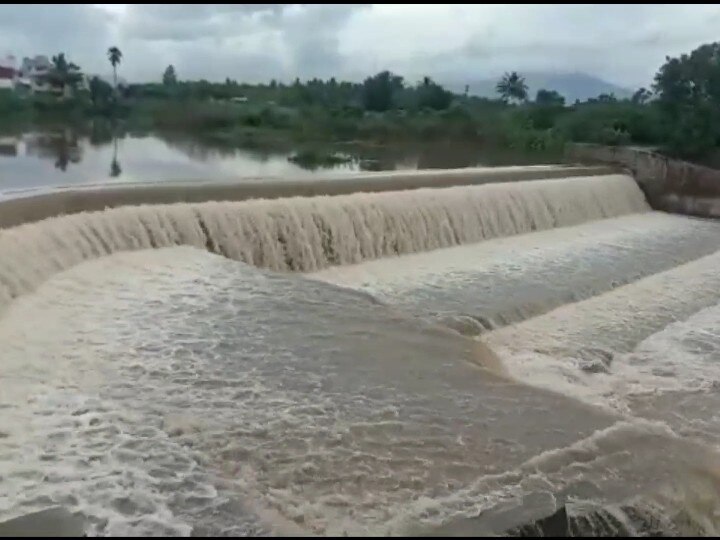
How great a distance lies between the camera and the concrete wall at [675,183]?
11.7 metres

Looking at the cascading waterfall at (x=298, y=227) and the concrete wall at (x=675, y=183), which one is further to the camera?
the concrete wall at (x=675, y=183)

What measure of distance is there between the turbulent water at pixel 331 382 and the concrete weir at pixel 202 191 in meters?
0.33

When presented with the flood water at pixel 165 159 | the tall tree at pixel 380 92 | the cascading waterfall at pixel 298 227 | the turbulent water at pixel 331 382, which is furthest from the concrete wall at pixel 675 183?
the tall tree at pixel 380 92

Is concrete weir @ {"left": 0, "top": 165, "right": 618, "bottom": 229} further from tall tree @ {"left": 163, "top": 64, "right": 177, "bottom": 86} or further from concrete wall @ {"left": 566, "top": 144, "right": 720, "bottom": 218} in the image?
tall tree @ {"left": 163, "top": 64, "right": 177, "bottom": 86}

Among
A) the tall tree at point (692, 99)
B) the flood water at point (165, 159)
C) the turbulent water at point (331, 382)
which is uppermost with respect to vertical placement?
the tall tree at point (692, 99)

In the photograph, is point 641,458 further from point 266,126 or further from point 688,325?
point 266,126

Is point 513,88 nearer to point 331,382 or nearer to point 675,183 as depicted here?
point 675,183

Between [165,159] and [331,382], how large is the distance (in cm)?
1327

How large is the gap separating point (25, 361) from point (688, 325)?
12.5ft

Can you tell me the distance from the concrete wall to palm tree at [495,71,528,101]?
22798 mm

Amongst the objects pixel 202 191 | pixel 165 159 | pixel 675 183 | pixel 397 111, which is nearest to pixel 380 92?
pixel 397 111

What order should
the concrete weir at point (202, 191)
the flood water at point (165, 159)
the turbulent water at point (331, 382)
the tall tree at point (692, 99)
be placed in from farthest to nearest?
Answer: the tall tree at point (692, 99) → the flood water at point (165, 159) → the concrete weir at point (202, 191) → the turbulent water at point (331, 382)

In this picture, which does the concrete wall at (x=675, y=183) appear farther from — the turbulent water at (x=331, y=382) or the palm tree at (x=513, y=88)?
the palm tree at (x=513, y=88)

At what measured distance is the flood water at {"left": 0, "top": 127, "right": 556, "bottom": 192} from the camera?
1269 cm
